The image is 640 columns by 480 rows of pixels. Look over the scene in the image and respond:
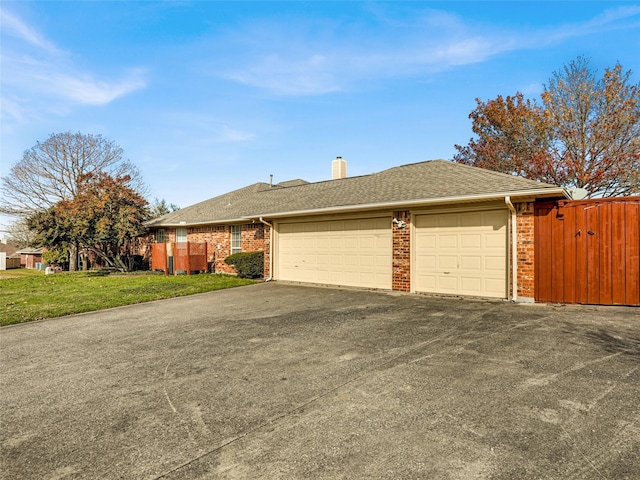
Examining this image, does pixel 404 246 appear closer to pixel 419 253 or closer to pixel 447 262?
pixel 419 253

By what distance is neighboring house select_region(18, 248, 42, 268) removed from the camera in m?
35.5

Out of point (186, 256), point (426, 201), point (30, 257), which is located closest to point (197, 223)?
point (186, 256)

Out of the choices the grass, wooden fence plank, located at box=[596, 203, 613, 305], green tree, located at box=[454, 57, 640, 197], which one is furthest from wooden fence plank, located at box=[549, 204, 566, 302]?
green tree, located at box=[454, 57, 640, 197]

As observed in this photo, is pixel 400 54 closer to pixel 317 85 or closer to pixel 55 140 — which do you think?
pixel 317 85

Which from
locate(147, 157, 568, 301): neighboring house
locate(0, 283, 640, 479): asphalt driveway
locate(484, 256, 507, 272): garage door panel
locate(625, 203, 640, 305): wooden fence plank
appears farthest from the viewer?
locate(484, 256, 507, 272): garage door panel

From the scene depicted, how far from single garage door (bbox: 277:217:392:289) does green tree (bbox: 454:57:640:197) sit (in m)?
14.8

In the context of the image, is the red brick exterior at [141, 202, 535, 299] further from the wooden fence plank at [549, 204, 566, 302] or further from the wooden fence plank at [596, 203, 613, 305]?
the wooden fence plank at [596, 203, 613, 305]

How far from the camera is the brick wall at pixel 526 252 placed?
7.90 m

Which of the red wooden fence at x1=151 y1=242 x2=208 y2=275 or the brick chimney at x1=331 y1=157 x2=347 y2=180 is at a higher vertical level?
the brick chimney at x1=331 y1=157 x2=347 y2=180

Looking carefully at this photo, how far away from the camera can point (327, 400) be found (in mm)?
3199

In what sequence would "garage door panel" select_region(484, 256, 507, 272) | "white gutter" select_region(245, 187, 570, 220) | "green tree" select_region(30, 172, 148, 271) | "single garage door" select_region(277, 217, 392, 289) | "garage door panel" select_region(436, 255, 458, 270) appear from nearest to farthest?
"white gutter" select_region(245, 187, 570, 220) → "garage door panel" select_region(484, 256, 507, 272) → "garage door panel" select_region(436, 255, 458, 270) → "single garage door" select_region(277, 217, 392, 289) → "green tree" select_region(30, 172, 148, 271)

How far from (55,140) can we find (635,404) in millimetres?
32493

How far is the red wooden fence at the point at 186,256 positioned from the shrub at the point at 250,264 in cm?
320

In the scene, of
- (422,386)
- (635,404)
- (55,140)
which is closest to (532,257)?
(635,404)
